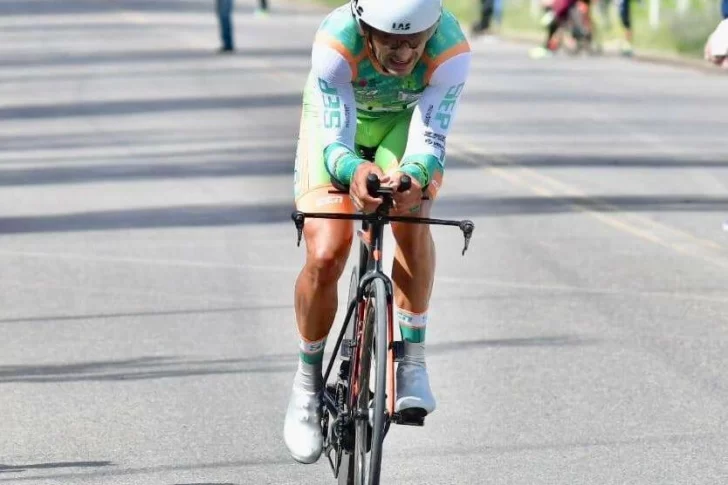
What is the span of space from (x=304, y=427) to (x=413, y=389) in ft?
1.89

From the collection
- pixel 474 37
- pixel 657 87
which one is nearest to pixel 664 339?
pixel 657 87

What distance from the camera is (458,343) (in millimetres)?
9602

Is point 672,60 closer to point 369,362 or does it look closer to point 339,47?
point 339,47

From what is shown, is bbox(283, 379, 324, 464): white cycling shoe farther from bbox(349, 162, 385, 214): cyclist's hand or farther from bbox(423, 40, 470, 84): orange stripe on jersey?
bbox(423, 40, 470, 84): orange stripe on jersey

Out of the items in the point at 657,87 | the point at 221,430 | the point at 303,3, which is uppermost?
the point at 221,430

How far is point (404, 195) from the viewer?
19.2ft

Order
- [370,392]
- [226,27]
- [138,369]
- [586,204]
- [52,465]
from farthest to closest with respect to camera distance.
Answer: [226,27], [586,204], [138,369], [52,465], [370,392]

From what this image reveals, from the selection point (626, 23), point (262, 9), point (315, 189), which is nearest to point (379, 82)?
point (315, 189)

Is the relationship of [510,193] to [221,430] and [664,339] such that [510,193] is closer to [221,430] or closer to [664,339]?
[664,339]

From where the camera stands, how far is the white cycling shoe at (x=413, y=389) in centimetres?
599

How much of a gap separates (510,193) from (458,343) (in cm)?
→ 630

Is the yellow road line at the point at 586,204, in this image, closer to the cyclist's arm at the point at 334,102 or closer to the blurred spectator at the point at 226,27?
the cyclist's arm at the point at 334,102

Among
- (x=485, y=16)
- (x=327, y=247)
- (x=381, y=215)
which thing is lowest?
(x=485, y=16)

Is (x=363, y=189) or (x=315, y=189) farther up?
(x=363, y=189)
